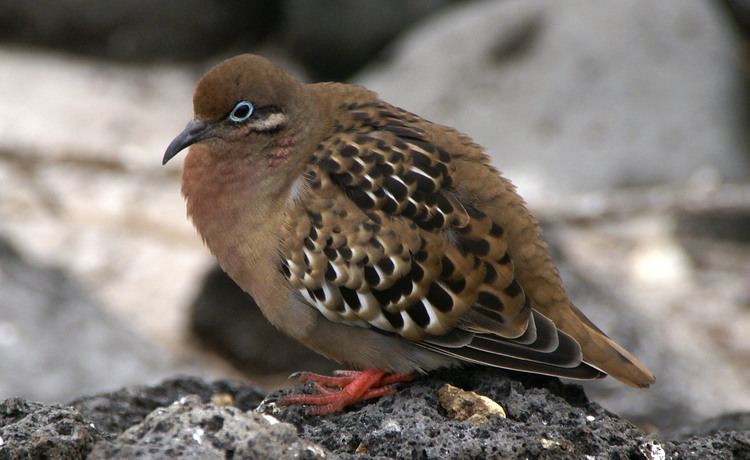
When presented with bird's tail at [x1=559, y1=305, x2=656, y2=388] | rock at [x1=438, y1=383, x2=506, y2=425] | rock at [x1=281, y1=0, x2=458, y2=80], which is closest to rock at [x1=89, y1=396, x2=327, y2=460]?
rock at [x1=438, y1=383, x2=506, y2=425]

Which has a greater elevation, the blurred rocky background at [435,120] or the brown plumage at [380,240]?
the blurred rocky background at [435,120]

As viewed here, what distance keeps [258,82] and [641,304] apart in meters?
6.80

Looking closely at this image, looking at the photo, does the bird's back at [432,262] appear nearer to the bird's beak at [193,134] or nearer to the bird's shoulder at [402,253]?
the bird's shoulder at [402,253]

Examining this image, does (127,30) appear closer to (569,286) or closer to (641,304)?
(641,304)

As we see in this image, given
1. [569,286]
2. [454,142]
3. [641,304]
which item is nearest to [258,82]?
[454,142]

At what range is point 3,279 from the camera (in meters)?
8.39

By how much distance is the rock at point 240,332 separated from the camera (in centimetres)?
1018

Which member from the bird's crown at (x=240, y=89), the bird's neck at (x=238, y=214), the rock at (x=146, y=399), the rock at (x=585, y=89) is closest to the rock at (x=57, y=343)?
the rock at (x=146, y=399)

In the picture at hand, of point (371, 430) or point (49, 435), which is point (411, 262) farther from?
point (49, 435)

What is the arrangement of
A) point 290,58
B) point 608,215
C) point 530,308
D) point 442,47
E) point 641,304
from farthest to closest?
point 290,58
point 442,47
point 608,215
point 641,304
point 530,308

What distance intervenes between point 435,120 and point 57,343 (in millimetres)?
6457

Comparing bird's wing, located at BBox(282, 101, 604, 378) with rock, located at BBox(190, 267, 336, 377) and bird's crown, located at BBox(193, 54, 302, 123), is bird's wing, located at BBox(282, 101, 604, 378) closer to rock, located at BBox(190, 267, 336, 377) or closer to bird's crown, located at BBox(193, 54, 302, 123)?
bird's crown, located at BBox(193, 54, 302, 123)

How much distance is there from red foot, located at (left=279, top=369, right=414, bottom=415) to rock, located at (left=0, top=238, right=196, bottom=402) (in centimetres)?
331

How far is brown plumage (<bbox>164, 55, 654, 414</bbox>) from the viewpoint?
4.84 m
